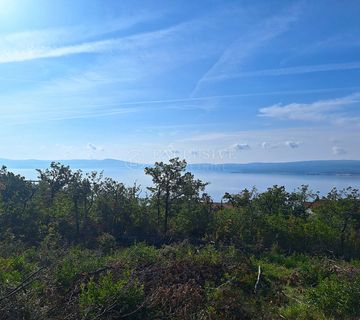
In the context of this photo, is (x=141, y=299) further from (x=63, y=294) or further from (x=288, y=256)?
(x=288, y=256)

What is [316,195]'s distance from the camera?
1569cm

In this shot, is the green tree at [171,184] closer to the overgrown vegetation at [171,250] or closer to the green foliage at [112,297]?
the overgrown vegetation at [171,250]

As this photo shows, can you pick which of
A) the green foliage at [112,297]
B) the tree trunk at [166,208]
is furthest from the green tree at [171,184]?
the green foliage at [112,297]

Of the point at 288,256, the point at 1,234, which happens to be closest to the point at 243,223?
the point at 288,256

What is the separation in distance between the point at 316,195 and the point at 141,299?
11215 mm

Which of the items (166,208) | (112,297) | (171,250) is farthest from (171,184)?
(112,297)

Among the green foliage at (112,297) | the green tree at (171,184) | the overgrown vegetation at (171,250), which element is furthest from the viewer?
the green tree at (171,184)

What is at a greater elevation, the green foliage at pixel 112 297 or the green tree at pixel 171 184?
the green tree at pixel 171 184

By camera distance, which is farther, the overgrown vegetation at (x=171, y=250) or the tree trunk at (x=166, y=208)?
the tree trunk at (x=166, y=208)

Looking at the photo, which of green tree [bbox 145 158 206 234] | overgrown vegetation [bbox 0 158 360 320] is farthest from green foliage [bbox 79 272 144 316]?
green tree [bbox 145 158 206 234]

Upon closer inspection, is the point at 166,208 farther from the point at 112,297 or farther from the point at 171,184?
the point at 112,297

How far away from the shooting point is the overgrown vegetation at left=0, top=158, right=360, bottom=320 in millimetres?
6105

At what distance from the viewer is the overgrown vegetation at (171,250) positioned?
6.11 metres

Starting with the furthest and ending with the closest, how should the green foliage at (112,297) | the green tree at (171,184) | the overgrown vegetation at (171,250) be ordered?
1. the green tree at (171,184)
2. the overgrown vegetation at (171,250)
3. the green foliage at (112,297)
